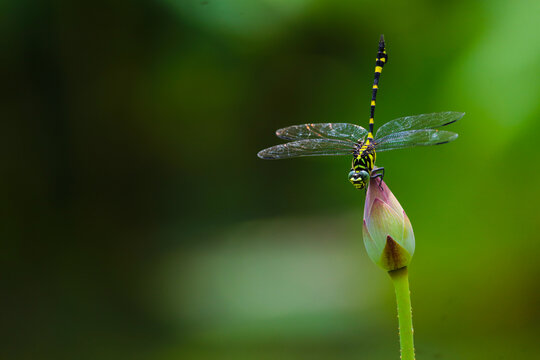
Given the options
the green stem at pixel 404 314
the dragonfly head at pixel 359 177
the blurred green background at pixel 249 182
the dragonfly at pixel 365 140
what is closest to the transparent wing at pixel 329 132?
the dragonfly at pixel 365 140

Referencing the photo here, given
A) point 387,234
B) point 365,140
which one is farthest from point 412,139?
point 387,234

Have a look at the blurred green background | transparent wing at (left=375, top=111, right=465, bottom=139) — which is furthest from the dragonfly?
the blurred green background

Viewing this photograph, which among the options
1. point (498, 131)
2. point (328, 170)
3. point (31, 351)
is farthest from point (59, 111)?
point (498, 131)

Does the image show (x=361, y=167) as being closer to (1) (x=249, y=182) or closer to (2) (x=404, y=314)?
(2) (x=404, y=314)

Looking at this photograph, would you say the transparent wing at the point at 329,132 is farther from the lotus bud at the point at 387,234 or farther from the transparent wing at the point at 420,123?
the lotus bud at the point at 387,234

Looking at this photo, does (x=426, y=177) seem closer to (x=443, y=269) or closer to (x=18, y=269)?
(x=443, y=269)

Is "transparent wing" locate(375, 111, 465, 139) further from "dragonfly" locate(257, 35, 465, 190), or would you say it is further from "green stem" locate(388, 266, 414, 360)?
"green stem" locate(388, 266, 414, 360)
